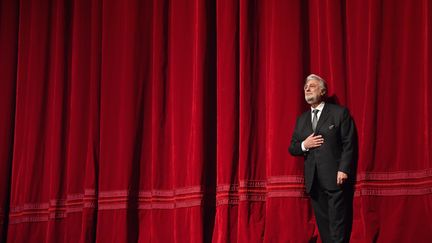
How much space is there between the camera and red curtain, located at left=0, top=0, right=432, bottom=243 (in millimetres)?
3865

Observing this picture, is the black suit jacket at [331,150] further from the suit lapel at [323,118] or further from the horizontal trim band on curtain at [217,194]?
the horizontal trim band on curtain at [217,194]

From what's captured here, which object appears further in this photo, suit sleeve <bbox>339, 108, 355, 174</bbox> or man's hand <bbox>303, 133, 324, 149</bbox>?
man's hand <bbox>303, 133, 324, 149</bbox>

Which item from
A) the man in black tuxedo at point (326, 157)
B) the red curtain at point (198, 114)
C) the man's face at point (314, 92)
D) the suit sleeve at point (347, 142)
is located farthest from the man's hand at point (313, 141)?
the red curtain at point (198, 114)

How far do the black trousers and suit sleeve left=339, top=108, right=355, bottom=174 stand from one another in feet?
0.47

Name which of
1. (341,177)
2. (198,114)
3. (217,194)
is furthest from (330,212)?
(198,114)

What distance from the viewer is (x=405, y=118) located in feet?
12.6

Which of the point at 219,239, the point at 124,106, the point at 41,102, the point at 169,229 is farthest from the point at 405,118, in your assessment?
the point at 41,102

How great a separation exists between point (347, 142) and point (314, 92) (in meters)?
0.39

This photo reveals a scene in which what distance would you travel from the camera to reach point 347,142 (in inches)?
144

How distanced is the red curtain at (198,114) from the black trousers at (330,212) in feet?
0.79

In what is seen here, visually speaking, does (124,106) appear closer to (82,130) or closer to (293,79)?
(82,130)

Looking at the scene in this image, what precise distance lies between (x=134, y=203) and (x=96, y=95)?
3.21 ft

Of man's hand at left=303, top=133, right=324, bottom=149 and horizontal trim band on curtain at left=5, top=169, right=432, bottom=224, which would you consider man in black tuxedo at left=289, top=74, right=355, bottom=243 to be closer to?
man's hand at left=303, top=133, right=324, bottom=149

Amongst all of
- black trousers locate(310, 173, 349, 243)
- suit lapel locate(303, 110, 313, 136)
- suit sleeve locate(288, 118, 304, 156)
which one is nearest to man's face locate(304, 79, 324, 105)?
suit lapel locate(303, 110, 313, 136)
